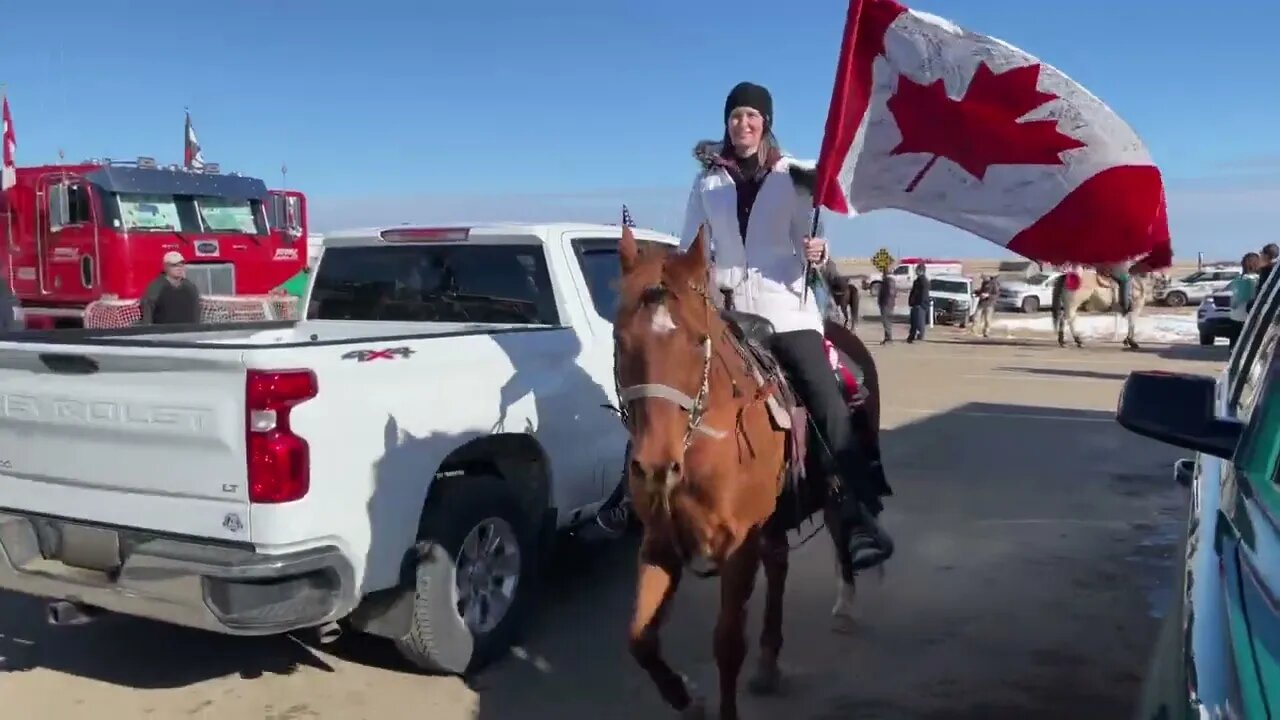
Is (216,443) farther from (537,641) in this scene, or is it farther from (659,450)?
(537,641)

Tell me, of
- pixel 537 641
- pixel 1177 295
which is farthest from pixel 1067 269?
pixel 1177 295

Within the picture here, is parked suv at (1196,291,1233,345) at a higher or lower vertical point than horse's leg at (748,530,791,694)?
higher

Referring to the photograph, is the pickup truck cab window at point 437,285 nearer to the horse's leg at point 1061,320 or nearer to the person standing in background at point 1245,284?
the person standing in background at point 1245,284

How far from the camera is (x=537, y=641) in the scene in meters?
5.48

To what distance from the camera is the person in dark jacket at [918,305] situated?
26922mm

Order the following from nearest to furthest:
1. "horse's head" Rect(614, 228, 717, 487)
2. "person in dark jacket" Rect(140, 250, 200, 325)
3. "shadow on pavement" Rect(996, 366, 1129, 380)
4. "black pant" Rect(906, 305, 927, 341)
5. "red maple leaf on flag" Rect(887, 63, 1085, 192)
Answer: "horse's head" Rect(614, 228, 717, 487) < "red maple leaf on flag" Rect(887, 63, 1085, 192) < "person in dark jacket" Rect(140, 250, 200, 325) < "shadow on pavement" Rect(996, 366, 1129, 380) < "black pant" Rect(906, 305, 927, 341)

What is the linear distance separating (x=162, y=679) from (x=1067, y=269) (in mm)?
4753

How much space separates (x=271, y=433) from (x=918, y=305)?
81.3 feet

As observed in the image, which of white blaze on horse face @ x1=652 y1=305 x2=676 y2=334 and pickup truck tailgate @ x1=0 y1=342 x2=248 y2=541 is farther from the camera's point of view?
pickup truck tailgate @ x1=0 y1=342 x2=248 y2=541

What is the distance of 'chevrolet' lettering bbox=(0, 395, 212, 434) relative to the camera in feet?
13.0

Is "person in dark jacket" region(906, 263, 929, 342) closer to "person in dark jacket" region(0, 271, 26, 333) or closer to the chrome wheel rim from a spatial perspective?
"person in dark jacket" region(0, 271, 26, 333)

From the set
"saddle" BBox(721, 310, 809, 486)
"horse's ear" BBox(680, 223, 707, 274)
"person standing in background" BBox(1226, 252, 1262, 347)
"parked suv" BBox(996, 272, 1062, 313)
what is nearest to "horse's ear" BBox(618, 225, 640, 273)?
"horse's ear" BBox(680, 223, 707, 274)

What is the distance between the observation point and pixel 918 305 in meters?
27.0

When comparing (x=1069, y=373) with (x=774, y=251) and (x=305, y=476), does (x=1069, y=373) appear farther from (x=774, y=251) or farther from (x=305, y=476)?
(x=305, y=476)
